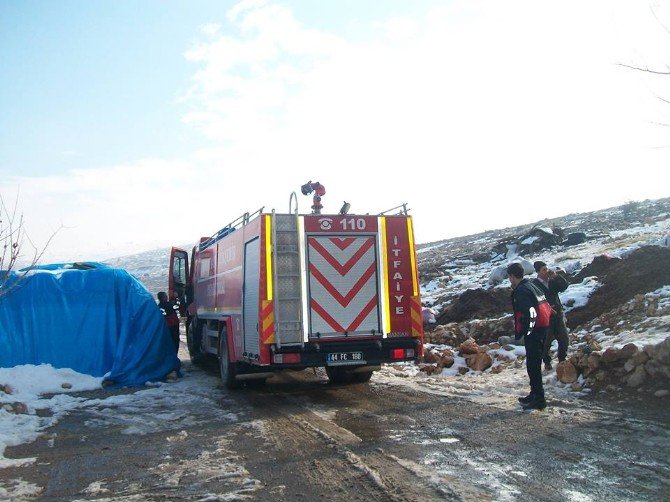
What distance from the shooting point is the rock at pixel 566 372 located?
876 centimetres

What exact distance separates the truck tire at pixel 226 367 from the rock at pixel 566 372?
543 cm

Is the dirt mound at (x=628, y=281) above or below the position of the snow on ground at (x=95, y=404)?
above

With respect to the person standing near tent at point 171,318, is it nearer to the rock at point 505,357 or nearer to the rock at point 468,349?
the rock at point 468,349

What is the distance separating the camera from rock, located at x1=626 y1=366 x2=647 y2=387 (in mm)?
7949

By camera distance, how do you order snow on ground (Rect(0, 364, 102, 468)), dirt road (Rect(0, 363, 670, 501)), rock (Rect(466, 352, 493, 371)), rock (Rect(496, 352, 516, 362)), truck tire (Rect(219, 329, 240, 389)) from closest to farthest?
dirt road (Rect(0, 363, 670, 501)) < snow on ground (Rect(0, 364, 102, 468)) < truck tire (Rect(219, 329, 240, 389)) < rock (Rect(466, 352, 493, 371)) < rock (Rect(496, 352, 516, 362))

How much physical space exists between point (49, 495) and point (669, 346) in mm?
7492

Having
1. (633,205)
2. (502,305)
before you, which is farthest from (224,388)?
(633,205)

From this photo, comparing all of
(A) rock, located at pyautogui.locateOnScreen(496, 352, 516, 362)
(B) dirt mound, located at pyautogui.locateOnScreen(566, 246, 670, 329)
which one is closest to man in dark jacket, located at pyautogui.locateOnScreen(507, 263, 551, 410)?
(A) rock, located at pyautogui.locateOnScreen(496, 352, 516, 362)

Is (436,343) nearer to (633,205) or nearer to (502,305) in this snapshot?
(502,305)

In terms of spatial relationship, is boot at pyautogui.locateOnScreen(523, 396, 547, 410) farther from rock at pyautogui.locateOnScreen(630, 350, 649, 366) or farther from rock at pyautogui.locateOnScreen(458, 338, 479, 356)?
rock at pyautogui.locateOnScreen(458, 338, 479, 356)

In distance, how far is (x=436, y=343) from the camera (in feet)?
47.7

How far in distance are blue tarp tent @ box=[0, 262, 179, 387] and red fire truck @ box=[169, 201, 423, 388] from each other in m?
2.96

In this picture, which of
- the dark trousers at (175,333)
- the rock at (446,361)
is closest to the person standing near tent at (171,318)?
the dark trousers at (175,333)

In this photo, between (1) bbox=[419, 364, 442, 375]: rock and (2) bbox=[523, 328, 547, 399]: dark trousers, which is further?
(1) bbox=[419, 364, 442, 375]: rock
